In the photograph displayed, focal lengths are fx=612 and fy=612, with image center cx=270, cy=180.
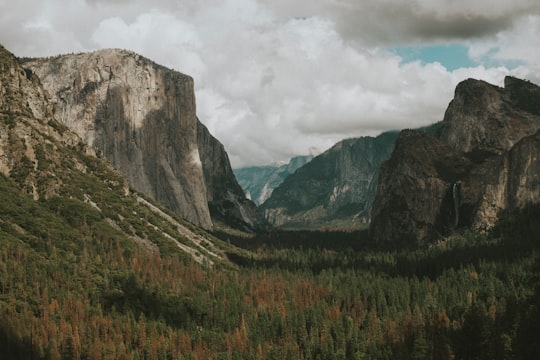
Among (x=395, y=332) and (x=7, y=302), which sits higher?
(x=7, y=302)

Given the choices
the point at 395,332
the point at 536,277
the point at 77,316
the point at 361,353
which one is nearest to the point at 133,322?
the point at 77,316

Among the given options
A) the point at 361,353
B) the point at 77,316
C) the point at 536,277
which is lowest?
the point at 361,353

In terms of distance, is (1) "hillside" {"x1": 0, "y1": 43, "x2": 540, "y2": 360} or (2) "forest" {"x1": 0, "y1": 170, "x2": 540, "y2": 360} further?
(2) "forest" {"x1": 0, "y1": 170, "x2": 540, "y2": 360}

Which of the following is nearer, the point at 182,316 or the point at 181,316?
the point at 181,316

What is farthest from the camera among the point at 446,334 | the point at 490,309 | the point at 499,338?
the point at 490,309

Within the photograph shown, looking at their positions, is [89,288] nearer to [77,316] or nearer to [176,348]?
[77,316]

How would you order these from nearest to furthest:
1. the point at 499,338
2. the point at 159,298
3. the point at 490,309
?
1. the point at 499,338
2. the point at 490,309
3. the point at 159,298

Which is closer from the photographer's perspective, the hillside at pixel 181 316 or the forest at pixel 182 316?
the hillside at pixel 181 316

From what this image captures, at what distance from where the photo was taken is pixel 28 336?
135625 millimetres

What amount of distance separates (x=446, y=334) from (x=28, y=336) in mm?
96461

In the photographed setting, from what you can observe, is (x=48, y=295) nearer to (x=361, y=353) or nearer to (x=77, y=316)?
(x=77, y=316)

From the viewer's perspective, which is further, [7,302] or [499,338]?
[7,302]

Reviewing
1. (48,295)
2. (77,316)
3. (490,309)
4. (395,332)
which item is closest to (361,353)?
(395,332)

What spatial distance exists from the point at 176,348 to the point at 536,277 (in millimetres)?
87091
